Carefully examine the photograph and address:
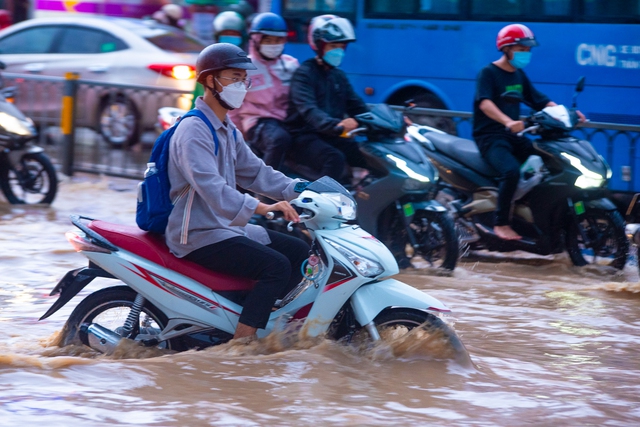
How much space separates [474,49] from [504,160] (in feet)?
12.1

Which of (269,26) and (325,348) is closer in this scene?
(325,348)

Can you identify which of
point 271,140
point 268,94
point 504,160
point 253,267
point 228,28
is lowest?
→ point 253,267

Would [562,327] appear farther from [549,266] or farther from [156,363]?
[156,363]

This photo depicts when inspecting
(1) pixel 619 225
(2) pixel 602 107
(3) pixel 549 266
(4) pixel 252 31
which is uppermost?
(4) pixel 252 31

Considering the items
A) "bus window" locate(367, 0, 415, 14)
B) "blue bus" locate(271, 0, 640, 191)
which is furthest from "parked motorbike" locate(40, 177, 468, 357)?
"bus window" locate(367, 0, 415, 14)

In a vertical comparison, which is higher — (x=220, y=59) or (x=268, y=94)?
(x=220, y=59)

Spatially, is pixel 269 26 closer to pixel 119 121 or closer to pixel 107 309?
pixel 107 309

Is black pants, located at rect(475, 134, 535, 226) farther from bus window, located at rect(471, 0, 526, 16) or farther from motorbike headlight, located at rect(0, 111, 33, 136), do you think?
motorbike headlight, located at rect(0, 111, 33, 136)

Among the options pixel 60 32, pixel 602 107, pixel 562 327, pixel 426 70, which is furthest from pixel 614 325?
pixel 60 32

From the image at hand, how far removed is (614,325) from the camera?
228 inches

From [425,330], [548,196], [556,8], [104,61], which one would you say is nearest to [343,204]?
[425,330]

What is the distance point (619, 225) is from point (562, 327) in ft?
5.51

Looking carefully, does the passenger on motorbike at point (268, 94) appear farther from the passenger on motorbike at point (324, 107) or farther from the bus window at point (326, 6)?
the bus window at point (326, 6)

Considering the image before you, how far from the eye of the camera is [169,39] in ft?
43.8
